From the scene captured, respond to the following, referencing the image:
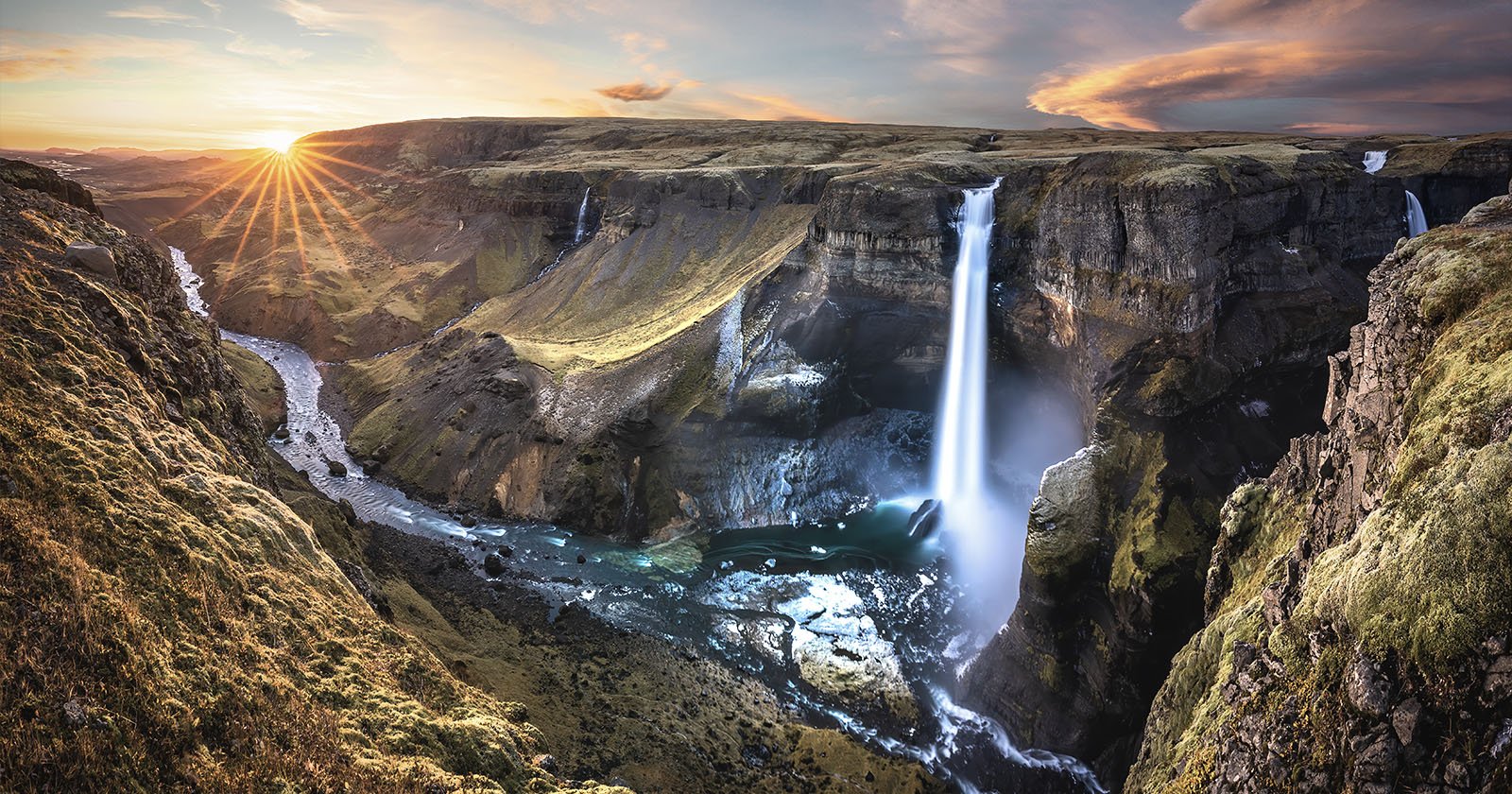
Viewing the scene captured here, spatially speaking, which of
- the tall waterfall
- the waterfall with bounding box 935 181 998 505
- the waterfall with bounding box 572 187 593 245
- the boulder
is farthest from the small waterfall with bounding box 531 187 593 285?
the boulder

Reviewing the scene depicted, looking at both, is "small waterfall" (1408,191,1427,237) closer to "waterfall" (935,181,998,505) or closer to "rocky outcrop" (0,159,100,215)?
"waterfall" (935,181,998,505)

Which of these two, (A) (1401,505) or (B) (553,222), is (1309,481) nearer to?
(A) (1401,505)

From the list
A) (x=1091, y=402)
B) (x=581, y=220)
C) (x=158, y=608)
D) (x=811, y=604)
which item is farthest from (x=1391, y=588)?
Answer: (x=581, y=220)

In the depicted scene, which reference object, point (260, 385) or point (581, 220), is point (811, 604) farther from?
point (581, 220)

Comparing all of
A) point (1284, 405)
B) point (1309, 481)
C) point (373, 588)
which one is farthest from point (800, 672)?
point (1284, 405)

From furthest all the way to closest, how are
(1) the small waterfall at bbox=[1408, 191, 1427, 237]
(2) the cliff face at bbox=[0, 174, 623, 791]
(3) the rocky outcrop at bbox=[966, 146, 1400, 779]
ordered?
(1) the small waterfall at bbox=[1408, 191, 1427, 237] < (3) the rocky outcrop at bbox=[966, 146, 1400, 779] < (2) the cliff face at bbox=[0, 174, 623, 791]

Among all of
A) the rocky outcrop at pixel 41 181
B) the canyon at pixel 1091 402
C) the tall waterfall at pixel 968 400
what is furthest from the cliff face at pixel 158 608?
the tall waterfall at pixel 968 400

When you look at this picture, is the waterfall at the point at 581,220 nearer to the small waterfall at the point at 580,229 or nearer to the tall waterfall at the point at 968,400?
the small waterfall at the point at 580,229
